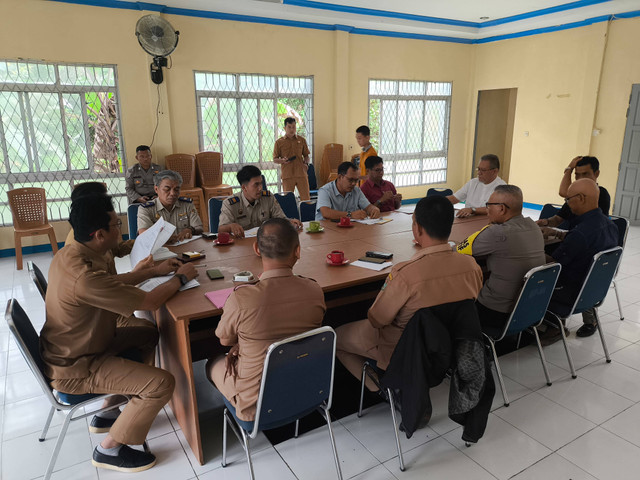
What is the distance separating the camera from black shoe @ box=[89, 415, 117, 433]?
2.35 meters

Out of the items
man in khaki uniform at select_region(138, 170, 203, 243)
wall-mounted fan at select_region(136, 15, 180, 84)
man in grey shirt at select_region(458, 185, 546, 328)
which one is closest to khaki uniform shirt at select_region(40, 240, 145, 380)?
man in khaki uniform at select_region(138, 170, 203, 243)

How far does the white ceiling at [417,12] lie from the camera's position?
5957mm

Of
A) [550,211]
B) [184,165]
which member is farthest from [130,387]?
[184,165]

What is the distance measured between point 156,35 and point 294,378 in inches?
201

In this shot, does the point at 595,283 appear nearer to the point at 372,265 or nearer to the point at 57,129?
the point at 372,265

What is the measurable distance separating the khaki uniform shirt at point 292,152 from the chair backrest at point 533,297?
15.4 feet

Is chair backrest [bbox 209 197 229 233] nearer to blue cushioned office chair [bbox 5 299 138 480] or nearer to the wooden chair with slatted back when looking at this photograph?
blue cushioned office chair [bbox 5 299 138 480]

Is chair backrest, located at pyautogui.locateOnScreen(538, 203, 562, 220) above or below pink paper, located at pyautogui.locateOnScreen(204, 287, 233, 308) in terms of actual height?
above

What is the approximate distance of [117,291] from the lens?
1.87m

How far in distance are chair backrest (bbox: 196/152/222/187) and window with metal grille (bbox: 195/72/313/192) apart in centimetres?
30

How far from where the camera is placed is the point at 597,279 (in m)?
2.70

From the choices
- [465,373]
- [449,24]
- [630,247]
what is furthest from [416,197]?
[465,373]

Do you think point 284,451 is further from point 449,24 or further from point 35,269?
point 449,24

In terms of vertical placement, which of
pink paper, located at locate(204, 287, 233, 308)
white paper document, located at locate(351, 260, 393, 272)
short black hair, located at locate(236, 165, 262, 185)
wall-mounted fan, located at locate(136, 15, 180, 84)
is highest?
wall-mounted fan, located at locate(136, 15, 180, 84)
